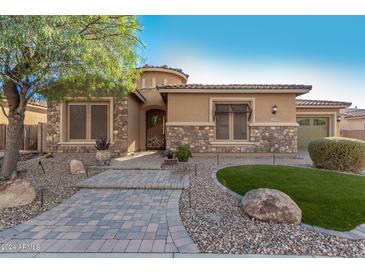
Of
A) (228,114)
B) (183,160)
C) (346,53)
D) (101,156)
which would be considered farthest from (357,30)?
(101,156)

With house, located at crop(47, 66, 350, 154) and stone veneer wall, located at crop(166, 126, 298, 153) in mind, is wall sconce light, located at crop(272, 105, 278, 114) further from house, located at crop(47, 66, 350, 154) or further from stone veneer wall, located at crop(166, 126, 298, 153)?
stone veneer wall, located at crop(166, 126, 298, 153)

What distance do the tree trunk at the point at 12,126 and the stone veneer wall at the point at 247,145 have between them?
5760mm

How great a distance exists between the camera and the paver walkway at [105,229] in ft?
8.59

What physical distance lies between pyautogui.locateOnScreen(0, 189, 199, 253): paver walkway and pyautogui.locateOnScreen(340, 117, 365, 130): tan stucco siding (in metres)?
24.8

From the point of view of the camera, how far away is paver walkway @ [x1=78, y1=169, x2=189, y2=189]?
5.08 m

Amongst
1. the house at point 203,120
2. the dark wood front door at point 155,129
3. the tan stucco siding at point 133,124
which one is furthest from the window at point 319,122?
the tan stucco siding at point 133,124

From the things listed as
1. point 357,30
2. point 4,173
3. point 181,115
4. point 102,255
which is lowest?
point 102,255

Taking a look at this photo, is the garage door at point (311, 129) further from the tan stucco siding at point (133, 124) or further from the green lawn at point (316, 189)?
the tan stucco siding at point (133, 124)

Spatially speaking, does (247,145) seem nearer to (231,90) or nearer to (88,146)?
(231,90)

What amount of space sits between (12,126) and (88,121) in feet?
13.7

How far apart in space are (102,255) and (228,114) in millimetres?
8639

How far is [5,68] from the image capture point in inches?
189

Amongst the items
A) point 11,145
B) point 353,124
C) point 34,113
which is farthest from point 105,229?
point 353,124

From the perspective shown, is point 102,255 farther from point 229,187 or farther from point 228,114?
point 228,114
